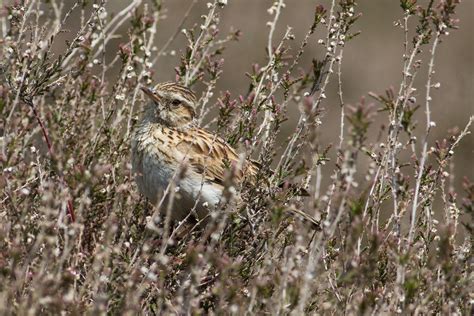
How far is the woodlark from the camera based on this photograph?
589cm

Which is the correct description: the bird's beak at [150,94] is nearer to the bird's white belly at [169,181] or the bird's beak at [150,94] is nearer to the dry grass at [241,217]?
the dry grass at [241,217]

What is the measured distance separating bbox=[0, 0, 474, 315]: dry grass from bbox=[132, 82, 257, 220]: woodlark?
106 mm

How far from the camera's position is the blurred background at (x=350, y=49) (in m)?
14.0

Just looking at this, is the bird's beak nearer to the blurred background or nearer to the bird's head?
the bird's head

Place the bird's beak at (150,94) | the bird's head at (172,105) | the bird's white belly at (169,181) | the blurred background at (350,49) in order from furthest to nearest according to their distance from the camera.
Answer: the blurred background at (350,49), the bird's head at (172,105), the bird's beak at (150,94), the bird's white belly at (169,181)

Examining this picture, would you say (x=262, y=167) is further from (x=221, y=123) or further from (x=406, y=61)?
(x=406, y=61)

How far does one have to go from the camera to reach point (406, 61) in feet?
16.8

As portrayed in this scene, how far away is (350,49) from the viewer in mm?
15414

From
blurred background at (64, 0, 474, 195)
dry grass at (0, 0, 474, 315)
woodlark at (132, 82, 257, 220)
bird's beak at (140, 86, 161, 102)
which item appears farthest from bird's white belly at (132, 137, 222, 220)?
blurred background at (64, 0, 474, 195)

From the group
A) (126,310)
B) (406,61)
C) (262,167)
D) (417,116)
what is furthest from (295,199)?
(417,116)

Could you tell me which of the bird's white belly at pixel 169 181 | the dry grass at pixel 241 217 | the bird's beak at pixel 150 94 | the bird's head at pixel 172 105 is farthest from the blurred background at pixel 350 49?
the dry grass at pixel 241 217

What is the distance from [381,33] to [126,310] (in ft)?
42.6

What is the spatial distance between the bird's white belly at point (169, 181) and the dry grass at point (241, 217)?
4.6 inches

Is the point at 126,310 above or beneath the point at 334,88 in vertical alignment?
beneath
